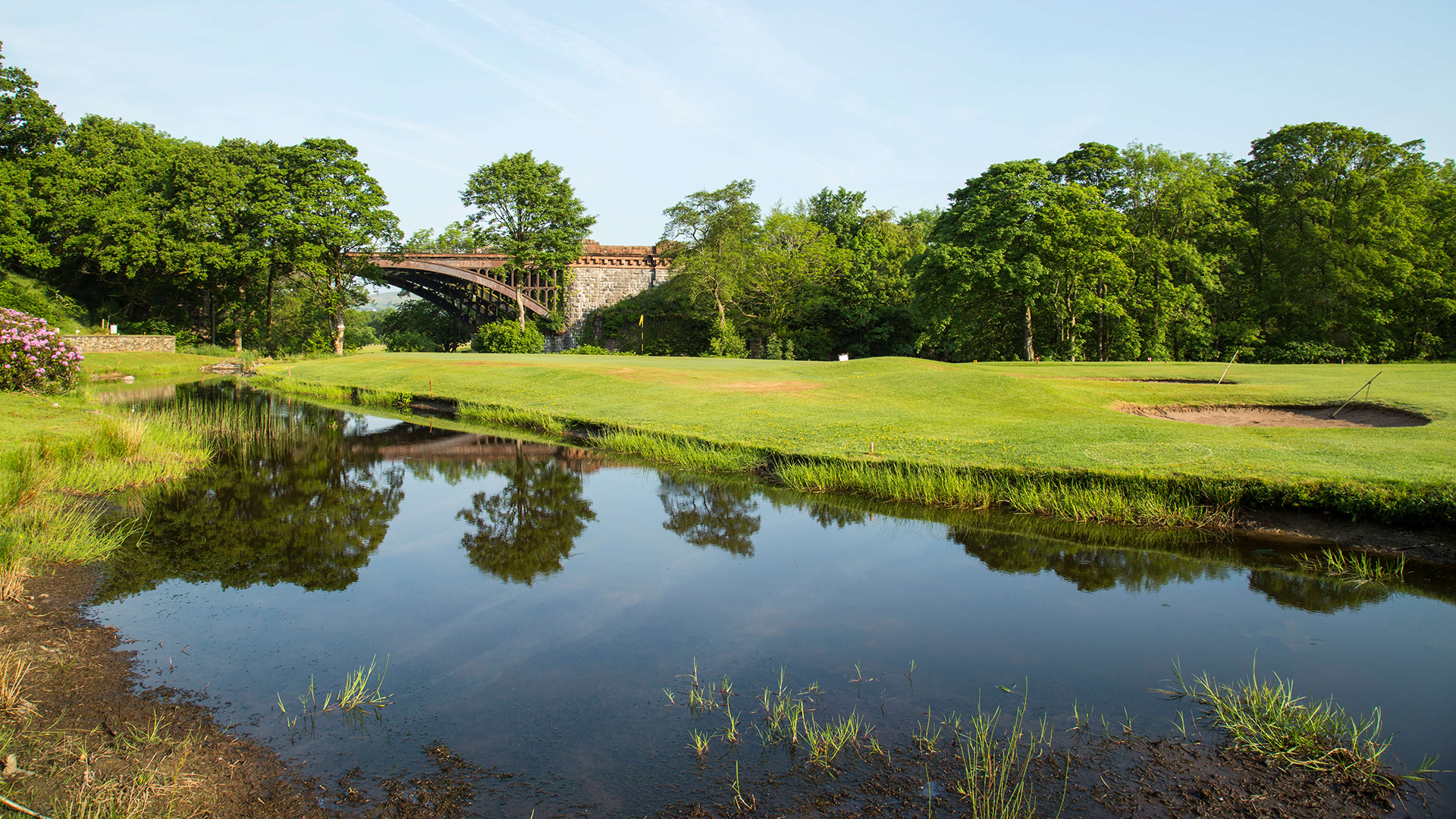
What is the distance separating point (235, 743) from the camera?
4980mm

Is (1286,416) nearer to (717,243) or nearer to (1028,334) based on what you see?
→ (1028,334)

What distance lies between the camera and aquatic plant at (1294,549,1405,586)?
852 cm

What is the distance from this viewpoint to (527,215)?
61438mm

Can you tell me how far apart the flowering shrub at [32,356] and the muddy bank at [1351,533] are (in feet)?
77.3

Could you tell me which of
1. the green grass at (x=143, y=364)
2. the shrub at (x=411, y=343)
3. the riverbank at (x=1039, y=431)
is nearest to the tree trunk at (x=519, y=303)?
the shrub at (x=411, y=343)

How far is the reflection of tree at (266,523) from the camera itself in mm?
8586

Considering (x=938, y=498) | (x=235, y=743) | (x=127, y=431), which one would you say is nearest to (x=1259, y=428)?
(x=938, y=498)

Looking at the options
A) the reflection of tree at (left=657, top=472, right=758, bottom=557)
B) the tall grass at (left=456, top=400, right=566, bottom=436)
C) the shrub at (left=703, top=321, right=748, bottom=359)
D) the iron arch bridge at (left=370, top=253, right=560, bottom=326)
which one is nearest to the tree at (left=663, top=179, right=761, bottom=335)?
the shrub at (left=703, top=321, right=748, bottom=359)

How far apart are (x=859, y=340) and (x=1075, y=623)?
49851 millimetres

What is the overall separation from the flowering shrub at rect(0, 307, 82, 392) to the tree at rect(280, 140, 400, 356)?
3448 cm

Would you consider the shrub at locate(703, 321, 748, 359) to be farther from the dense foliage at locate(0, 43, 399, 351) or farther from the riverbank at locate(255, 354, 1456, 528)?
the dense foliage at locate(0, 43, 399, 351)

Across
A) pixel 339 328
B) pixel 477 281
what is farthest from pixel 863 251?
pixel 339 328

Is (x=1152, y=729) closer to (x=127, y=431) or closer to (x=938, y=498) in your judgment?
(x=938, y=498)

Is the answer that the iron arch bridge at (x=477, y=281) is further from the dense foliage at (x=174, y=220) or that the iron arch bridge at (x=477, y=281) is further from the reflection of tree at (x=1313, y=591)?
the reflection of tree at (x=1313, y=591)
